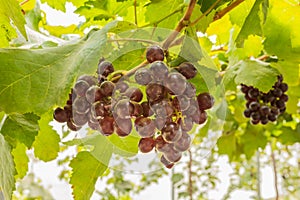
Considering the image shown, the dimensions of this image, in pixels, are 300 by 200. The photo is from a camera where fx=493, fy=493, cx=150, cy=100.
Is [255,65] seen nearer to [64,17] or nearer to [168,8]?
[168,8]

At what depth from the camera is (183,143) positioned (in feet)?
2.05

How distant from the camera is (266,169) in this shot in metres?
3.29

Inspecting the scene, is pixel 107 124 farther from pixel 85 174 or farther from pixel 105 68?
pixel 85 174

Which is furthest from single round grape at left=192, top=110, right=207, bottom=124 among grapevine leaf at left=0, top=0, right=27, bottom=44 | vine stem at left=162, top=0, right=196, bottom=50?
grapevine leaf at left=0, top=0, right=27, bottom=44

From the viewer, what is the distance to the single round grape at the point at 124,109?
0.58 m

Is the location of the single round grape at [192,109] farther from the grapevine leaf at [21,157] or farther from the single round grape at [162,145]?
the grapevine leaf at [21,157]

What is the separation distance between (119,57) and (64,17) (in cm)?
44

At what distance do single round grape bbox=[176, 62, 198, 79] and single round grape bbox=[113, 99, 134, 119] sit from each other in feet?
0.29

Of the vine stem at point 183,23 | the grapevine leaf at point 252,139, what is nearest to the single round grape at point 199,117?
the vine stem at point 183,23

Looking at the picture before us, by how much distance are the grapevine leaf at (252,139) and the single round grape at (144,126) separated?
3.68ft

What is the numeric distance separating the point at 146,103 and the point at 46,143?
0.42 metres

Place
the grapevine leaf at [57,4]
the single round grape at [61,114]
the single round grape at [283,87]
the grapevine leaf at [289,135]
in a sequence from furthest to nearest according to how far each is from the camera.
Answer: the grapevine leaf at [289,135] < the single round grape at [283,87] < the grapevine leaf at [57,4] < the single round grape at [61,114]

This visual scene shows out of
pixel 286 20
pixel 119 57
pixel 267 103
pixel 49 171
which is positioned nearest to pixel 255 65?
pixel 286 20

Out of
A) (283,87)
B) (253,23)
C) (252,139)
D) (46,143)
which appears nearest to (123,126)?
(253,23)
